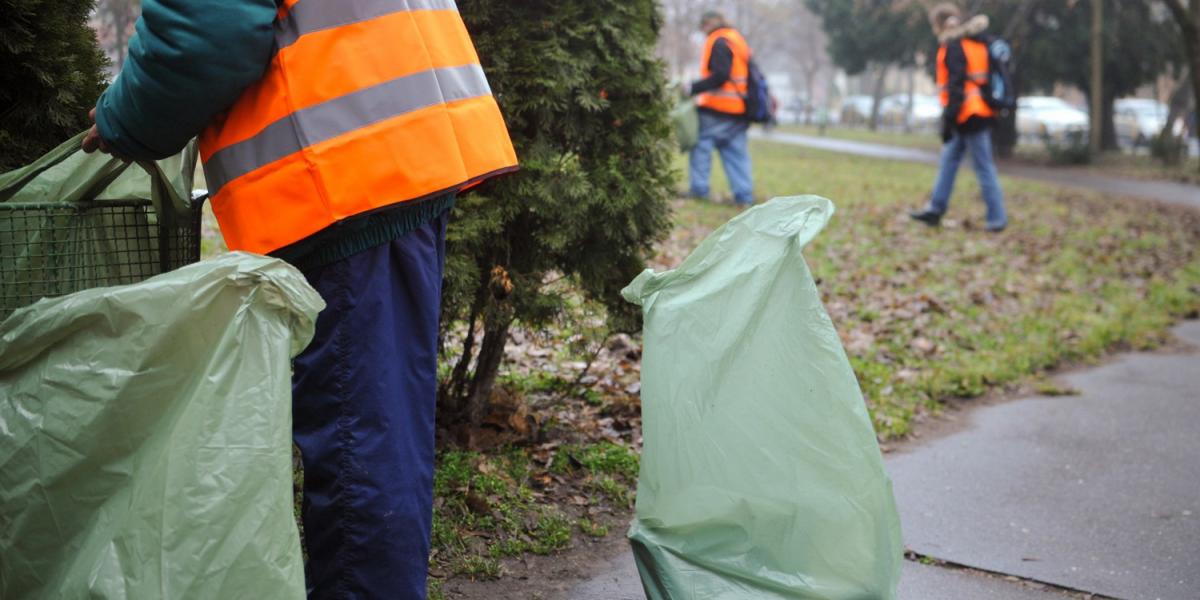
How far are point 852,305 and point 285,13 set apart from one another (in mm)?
5639

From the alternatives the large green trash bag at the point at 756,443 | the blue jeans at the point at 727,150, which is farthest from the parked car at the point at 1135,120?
the large green trash bag at the point at 756,443

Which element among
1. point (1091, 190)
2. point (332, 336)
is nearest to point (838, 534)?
point (332, 336)

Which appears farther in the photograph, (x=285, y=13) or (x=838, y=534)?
(x=838, y=534)

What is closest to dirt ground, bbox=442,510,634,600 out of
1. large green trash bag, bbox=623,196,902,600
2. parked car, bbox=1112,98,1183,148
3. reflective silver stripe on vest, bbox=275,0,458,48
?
large green trash bag, bbox=623,196,902,600

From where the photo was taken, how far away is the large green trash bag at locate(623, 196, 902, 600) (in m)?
2.61

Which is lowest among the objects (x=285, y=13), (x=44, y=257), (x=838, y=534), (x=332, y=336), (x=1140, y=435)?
(x=1140, y=435)

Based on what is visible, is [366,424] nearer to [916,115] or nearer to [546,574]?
[546,574]

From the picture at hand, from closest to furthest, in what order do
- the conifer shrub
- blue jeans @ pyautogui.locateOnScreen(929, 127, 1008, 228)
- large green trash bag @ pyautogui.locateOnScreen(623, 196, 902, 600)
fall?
large green trash bag @ pyautogui.locateOnScreen(623, 196, 902, 600), the conifer shrub, blue jeans @ pyautogui.locateOnScreen(929, 127, 1008, 228)

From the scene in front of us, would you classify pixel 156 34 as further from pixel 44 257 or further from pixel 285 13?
pixel 44 257

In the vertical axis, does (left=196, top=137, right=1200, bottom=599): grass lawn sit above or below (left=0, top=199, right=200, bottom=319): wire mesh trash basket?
below

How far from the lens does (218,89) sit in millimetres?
2137

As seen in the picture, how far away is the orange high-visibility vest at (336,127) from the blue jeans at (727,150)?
9.38 m

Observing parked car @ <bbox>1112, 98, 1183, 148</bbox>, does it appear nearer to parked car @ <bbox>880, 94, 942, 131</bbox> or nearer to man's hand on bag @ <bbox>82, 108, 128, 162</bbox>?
parked car @ <bbox>880, 94, 942, 131</bbox>

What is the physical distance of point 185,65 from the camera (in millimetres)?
2094
